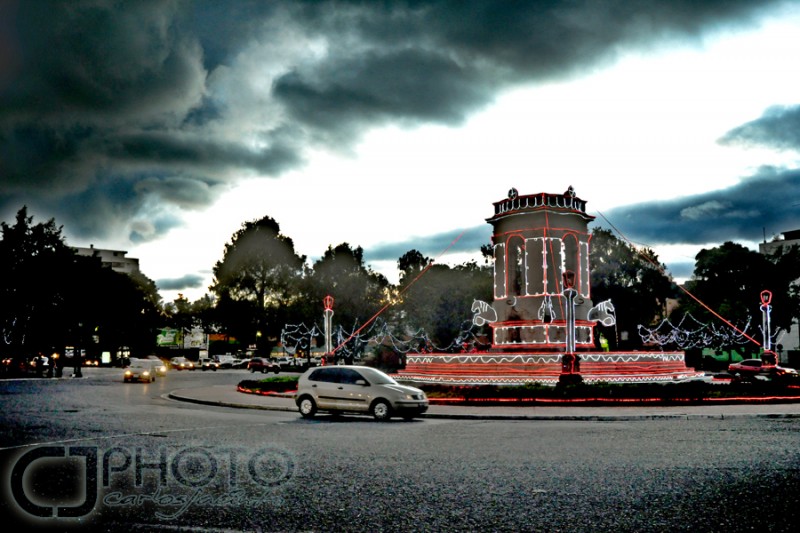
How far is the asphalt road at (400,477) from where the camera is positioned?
22.9ft

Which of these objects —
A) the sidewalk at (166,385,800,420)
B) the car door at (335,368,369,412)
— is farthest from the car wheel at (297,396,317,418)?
the sidewalk at (166,385,800,420)

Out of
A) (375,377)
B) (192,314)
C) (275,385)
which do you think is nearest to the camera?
(375,377)

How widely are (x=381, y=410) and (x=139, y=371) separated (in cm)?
2823

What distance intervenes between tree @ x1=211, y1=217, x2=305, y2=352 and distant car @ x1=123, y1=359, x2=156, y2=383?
32.6 m

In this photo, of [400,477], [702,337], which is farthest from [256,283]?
[400,477]

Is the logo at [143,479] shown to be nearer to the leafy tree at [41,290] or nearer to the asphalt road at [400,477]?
the asphalt road at [400,477]

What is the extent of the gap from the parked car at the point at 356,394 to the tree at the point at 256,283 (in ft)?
187

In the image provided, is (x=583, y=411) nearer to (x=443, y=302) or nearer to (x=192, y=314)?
(x=443, y=302)

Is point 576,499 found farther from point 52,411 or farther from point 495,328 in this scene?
point 495,328

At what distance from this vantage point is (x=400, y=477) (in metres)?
9.35

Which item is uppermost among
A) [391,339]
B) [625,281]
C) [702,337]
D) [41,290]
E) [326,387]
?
[625,281]

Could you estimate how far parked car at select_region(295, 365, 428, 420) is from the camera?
62.4 ft

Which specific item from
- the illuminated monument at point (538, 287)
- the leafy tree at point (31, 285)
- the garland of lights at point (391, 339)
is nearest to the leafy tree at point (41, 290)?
the leafy tree at point (31, 285)

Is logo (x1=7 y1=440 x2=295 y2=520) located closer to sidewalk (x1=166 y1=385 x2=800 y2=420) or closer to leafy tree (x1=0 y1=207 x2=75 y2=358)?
sidewalk (x1=166 y1=385 x2=800 y2=420)
